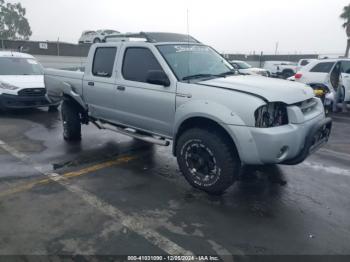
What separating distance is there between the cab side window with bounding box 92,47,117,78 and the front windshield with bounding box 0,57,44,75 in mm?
5277

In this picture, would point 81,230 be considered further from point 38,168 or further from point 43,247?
point 38,168

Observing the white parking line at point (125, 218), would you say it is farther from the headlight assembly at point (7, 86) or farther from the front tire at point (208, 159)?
the headlight assembly at point (7, 86)

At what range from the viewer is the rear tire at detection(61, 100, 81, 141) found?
6.39 metres

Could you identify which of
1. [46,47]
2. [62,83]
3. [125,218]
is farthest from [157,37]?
[46,47]

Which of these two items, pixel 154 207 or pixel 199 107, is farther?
pixel 199 107

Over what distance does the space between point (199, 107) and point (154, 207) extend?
1340 mm

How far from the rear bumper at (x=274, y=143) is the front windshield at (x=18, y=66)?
27.6 ft

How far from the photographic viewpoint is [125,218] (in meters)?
3.49

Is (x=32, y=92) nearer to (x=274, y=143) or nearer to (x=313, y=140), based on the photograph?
(x=274, y=143)

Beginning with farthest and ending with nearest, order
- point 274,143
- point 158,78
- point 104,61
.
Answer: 1. point 104,61
2. point 158,78
3. point 274,143

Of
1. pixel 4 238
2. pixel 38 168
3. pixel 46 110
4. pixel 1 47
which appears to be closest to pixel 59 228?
pixel 4 238

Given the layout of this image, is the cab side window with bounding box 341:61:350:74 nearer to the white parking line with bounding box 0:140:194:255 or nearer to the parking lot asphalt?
the parking lot asphalt

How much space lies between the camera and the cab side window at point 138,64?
4637 millimetres

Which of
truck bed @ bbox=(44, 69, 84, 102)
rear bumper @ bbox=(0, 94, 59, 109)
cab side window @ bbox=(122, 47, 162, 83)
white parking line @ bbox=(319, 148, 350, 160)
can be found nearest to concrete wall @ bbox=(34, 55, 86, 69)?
rear bumper @ bbox=(0, 94, 59, 109)
